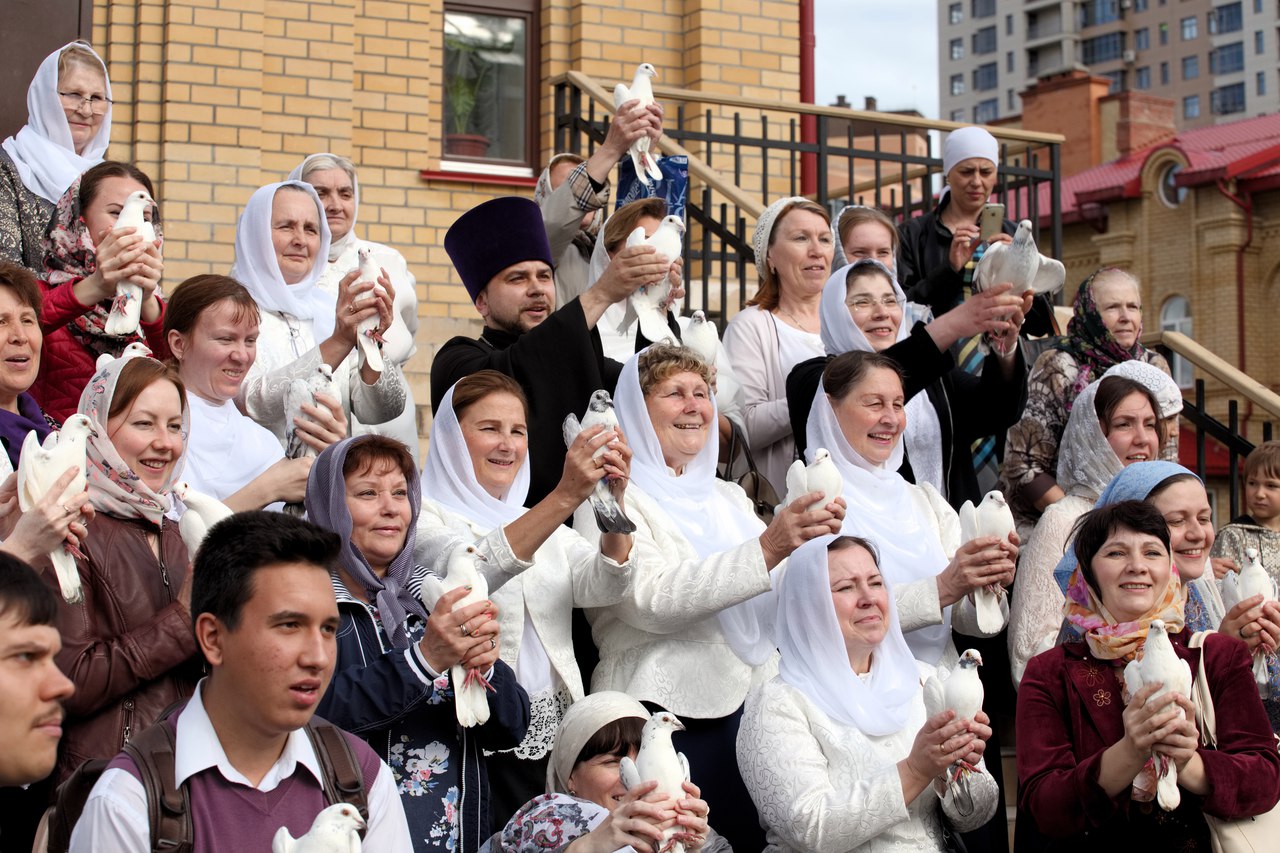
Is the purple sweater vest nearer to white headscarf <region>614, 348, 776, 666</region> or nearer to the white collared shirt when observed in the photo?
the white collared shirt

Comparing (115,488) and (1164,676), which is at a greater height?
(115,488)

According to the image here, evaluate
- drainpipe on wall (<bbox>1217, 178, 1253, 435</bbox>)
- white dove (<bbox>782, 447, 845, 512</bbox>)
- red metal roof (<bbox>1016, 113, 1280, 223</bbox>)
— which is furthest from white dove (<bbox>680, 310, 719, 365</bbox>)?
drainpipe on wall (<bbox>1217, 178, 1253, 435</bbox>)

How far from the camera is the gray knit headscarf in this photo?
4051mm

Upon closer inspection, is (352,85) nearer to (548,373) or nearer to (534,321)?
(534,321)

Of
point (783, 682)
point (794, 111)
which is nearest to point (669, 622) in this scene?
point (783, 682)

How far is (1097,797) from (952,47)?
118m

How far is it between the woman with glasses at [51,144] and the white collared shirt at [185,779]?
2.94 m

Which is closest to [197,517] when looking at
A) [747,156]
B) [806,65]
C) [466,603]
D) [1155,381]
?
[466,603]

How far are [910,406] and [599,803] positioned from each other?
2406mm

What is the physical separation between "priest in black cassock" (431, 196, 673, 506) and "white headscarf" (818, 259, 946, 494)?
85 centimetres

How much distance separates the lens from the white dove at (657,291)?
5.40 metres

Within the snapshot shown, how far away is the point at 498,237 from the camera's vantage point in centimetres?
558

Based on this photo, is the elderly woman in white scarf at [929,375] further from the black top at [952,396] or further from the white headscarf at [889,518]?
the white headscarf at [889,518]

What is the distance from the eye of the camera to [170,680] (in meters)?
3.69
